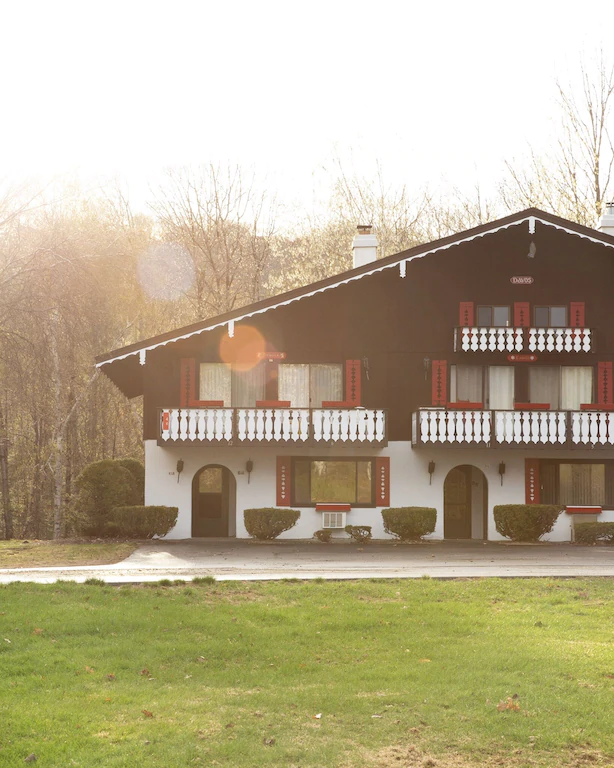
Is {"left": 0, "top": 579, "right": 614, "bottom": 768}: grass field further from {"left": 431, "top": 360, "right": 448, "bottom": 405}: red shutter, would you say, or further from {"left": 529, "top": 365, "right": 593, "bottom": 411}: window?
{"left": 529, "top": 365, "right": 593, "bottom": 411}: window

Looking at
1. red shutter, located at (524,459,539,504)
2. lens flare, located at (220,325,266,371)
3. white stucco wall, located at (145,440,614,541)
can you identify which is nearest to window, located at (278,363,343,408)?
lens flare, located at (220,325,266,371)

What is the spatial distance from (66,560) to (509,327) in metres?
14.8

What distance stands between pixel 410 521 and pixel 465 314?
671cm

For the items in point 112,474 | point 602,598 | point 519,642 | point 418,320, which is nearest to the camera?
point 519,642

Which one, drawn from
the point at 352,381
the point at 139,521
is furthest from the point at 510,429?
the point at 139,521

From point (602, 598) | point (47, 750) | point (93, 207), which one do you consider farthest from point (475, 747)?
point (93, 207)

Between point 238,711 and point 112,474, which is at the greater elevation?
point 112,474

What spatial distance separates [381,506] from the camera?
29.7 meters

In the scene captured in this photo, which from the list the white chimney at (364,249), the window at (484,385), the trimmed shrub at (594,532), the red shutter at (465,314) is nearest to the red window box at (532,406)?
the window at (484,385)

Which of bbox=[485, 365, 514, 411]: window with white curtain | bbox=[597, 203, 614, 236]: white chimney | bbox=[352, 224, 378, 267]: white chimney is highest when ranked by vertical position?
bbox=[597, 203, 614, 236]: white chimney

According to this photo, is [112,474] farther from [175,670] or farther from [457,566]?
[175,670]

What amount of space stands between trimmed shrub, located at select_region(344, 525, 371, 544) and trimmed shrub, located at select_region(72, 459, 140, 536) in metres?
6.51

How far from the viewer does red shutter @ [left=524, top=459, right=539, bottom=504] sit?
98.6 ft

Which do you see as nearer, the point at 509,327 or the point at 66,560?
the point at 66,560
